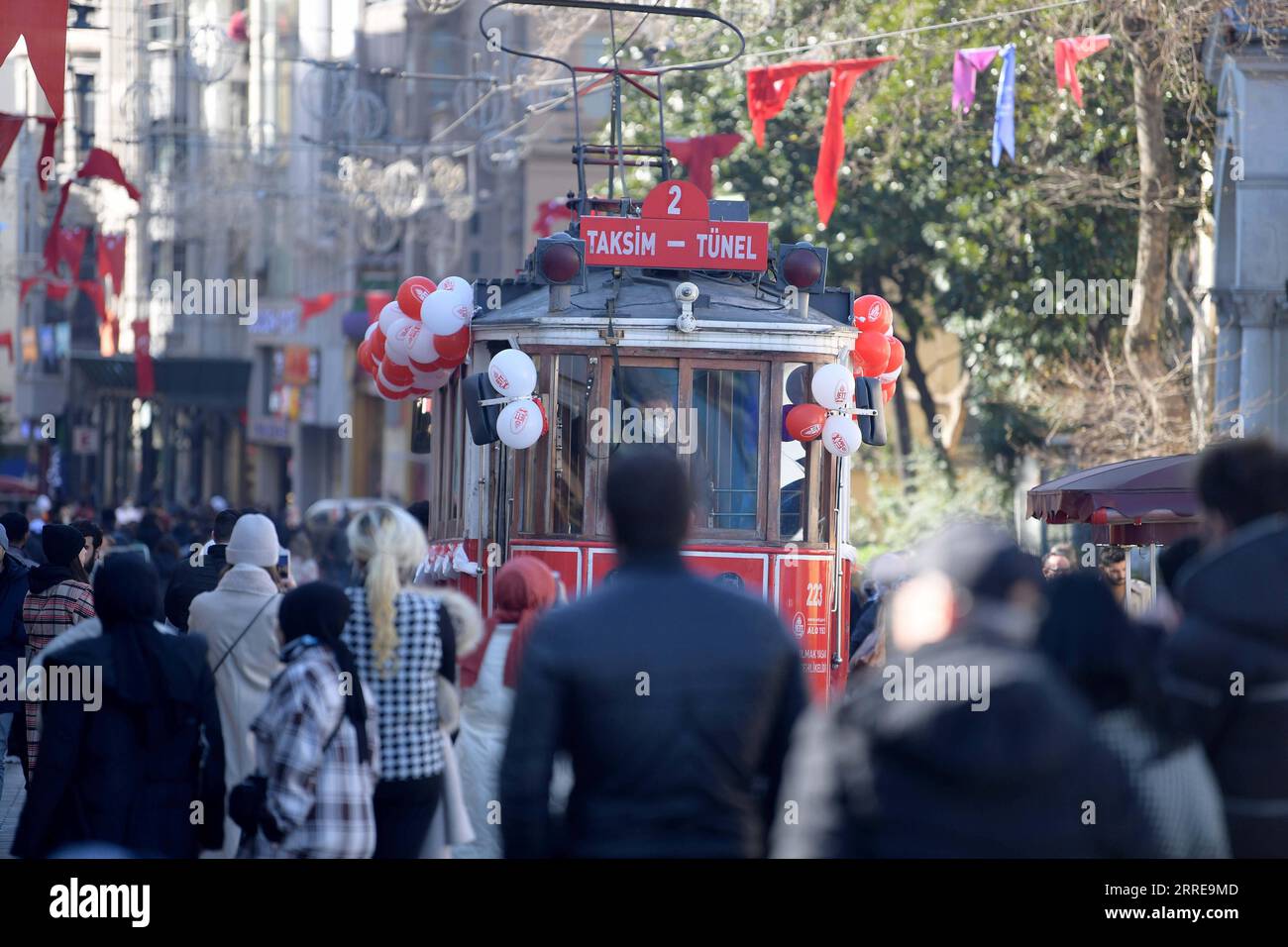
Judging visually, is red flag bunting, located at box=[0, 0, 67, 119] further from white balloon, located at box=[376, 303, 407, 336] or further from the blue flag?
the blue flag

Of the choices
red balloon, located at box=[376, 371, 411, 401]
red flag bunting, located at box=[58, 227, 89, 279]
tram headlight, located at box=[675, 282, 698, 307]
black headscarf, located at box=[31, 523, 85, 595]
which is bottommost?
black headscarf, located at box=[31, 523, 85, 595]

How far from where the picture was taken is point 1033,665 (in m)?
4.27

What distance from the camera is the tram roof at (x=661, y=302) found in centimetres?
1164

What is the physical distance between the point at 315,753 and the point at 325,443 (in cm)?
4478

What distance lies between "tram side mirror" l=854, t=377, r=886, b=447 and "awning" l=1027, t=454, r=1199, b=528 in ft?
4.13

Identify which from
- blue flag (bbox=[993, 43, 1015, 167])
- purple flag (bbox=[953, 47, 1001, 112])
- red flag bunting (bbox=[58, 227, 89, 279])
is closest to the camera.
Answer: blue flag (bbox=[993, 43, 1015, 167])

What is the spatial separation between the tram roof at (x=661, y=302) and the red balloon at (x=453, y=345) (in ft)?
0.38

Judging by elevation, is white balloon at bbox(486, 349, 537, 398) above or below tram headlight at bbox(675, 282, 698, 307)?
below

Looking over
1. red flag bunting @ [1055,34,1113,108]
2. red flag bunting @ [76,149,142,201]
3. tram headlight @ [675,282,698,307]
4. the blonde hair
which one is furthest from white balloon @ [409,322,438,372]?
red flag bunting @ [76,149,142,201]

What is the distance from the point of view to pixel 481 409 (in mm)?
11305

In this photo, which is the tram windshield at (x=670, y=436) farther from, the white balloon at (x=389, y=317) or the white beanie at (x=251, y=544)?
the white beanie at (x=251, y=544)

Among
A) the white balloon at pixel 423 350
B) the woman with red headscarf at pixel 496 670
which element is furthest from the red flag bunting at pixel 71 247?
the woman with red headscarf at pixel 496 670

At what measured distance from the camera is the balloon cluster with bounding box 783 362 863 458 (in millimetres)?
11469

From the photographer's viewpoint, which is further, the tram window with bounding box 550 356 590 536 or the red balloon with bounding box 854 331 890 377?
the red balloon with bounding box 854 331 890 377
